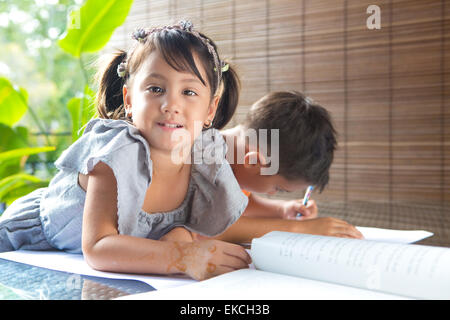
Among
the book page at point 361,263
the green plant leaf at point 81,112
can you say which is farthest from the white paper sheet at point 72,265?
the green plant leaf at point 81,112

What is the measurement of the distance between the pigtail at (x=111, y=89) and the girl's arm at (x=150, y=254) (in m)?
0.31

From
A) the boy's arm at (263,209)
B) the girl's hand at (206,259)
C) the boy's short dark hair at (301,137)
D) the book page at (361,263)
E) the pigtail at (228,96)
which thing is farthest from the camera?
the boy's arm at (263,209)

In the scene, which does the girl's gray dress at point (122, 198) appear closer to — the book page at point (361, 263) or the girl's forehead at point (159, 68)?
the girl's forehead at point (159, 68)

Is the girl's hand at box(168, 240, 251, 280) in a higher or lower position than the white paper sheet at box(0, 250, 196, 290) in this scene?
higher

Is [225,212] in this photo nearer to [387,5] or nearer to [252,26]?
[387,5]

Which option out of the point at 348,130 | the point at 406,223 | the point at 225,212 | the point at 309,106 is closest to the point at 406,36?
the point at 348,130

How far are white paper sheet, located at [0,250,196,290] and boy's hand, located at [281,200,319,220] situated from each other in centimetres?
62

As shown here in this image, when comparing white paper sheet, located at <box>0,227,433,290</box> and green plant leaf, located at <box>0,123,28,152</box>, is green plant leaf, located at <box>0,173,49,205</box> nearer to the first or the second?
green plant leaf, located at <box>0,123,28,152</box>

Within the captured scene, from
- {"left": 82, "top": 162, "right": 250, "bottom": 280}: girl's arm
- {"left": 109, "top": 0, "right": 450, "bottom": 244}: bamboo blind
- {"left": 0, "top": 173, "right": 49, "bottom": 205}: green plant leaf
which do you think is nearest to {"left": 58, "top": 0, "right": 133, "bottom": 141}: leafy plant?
{"left": 0, "top": 173, "right": 49, "bottom": 205}: green plant leaf

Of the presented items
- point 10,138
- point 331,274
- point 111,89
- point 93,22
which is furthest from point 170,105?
point 10,138

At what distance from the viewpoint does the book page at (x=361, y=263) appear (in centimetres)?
42

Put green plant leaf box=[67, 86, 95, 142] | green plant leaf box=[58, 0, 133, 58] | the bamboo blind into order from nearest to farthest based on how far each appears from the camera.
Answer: the bamboo blind, green plant leaf box=[58, 0, 133, 58], green plant leaf box=[67, 86, 95, 142]

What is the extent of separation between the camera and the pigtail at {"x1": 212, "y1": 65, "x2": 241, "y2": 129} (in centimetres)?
91

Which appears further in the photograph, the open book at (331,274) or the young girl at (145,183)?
the young girl at (145,183)
